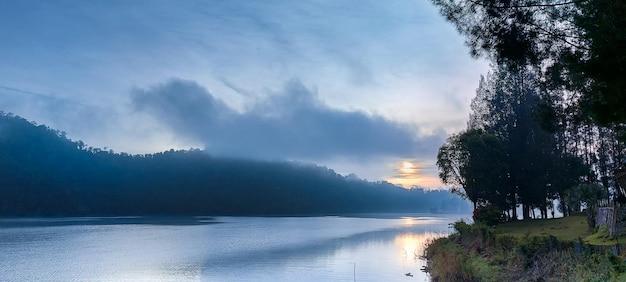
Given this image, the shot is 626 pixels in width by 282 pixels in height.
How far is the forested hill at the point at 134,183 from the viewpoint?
125075 mm

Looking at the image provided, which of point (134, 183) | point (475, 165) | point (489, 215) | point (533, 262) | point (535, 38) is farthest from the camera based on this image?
point (134, 183)

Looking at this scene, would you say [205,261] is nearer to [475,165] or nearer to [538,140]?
[475,165]

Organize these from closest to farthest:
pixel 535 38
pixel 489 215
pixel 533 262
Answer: pixel 535 38 < pixel 533 262 < pixel 489 215

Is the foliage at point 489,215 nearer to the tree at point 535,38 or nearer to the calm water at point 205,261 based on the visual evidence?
the calm water at point 205,261

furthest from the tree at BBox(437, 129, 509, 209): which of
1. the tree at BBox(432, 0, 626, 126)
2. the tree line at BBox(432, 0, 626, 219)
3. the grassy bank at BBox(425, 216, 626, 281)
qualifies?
the tree at BBox(432, 0, 626, 126)

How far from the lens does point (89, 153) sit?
531 ft

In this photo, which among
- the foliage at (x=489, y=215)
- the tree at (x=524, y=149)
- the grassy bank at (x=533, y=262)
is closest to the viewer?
the grassy bank at (x=533, y=262)

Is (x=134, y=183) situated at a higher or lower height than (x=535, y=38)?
higher

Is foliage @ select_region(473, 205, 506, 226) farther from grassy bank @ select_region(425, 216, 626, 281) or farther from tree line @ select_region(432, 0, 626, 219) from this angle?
grassy bank @ select_region(425, 216, 626, 281)

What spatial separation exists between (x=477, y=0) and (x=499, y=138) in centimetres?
4092

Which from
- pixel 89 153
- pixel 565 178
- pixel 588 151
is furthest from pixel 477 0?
pixel 89 153

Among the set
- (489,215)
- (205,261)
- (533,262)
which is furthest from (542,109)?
(489,215)

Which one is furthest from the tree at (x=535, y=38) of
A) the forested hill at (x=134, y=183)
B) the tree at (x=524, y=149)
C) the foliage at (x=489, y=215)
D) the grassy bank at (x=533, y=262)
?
the forested hill at (x=134, y=183)

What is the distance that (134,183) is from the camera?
152625mm
